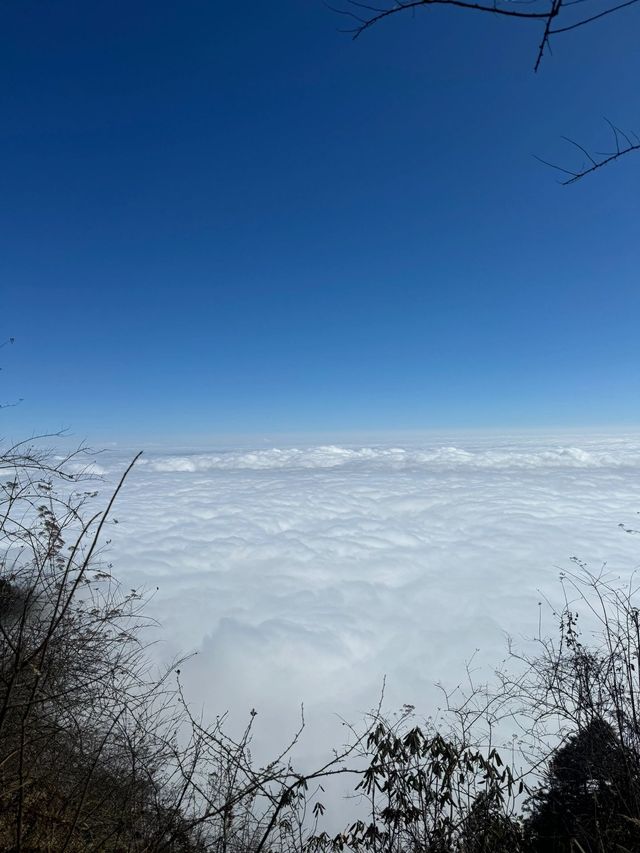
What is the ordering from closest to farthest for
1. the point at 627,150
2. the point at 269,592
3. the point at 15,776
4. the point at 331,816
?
1. the point at 627,150
2. the point at 15,776
3. the point at 331,816
4. the point at 269,592

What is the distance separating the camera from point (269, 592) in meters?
55.5

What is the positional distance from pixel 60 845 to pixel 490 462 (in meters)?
200

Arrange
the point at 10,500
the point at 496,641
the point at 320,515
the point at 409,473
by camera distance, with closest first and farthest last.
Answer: the point at 10,500, the point at 496,641, the point at 320,515, the point at 409,473

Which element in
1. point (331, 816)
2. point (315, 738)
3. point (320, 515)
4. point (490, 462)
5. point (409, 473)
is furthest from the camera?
point (490, 462)

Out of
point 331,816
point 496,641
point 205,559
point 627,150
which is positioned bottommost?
point 331,816

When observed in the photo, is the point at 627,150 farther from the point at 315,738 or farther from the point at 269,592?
the point at 269,592

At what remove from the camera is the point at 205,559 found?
61531 mm

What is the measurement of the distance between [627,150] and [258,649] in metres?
49.3

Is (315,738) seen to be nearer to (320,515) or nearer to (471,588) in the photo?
(471,588)

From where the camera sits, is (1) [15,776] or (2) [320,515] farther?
(2) [320,515]

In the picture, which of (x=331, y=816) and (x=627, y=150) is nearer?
(x=627, y=150)

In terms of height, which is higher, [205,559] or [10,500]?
[10,500]

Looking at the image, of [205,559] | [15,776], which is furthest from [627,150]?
Result: [205,559]

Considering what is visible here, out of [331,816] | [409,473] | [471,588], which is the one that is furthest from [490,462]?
[331,816]
